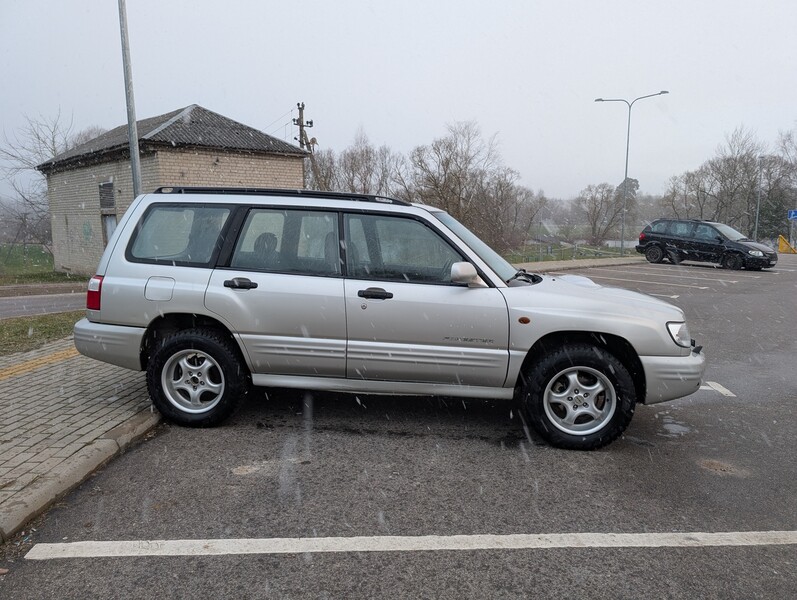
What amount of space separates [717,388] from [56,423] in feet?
19.6

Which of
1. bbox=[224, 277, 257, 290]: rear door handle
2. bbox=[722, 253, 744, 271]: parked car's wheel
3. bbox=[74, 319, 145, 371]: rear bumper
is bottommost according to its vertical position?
bbox=[722, 253, 744, 271]: parked car's wheel

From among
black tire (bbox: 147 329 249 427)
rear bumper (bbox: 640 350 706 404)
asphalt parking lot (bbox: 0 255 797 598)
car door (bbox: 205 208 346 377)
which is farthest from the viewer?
black tire (bbox: 147 329 249 427)

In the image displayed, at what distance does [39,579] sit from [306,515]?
123 cm

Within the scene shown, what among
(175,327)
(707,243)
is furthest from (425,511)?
(707,243)

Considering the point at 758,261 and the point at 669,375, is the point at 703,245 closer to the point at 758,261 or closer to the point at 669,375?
the point at 758,261

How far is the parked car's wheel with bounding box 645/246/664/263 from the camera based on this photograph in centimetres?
2283

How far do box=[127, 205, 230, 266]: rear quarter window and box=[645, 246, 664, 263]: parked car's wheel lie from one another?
71.2 feet

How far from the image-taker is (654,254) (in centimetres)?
2305

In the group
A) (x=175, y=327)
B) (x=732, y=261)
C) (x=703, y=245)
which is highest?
(x=703, y=245)

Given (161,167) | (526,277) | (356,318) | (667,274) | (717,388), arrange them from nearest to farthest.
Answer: (356,318) < (526,277) < (717,388) < (667,274) < (161,167)

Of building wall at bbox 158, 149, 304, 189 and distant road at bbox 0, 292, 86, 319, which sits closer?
distant road at bbox 0, 292, 86, 319

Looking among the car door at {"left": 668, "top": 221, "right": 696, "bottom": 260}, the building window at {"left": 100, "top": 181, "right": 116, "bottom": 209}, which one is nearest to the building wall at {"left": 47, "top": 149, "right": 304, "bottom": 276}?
the building window at {"left": 100, "top": 181, "right": 116, "bottom": 209}

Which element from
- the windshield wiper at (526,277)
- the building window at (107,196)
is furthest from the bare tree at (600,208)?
the windshield wiper at (526,277)

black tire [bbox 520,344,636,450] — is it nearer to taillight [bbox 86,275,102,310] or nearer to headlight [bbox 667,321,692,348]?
headlight [bbox 667,321,692,348]
